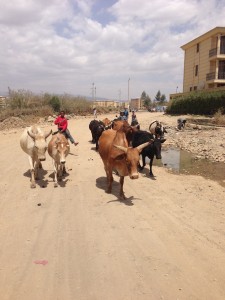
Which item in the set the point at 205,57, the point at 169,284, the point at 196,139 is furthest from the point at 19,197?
the point at 205,57

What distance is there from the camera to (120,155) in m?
7.21

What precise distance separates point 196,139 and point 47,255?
1510 cm

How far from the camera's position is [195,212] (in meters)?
6.76

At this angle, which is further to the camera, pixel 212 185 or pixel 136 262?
pixel 212 185

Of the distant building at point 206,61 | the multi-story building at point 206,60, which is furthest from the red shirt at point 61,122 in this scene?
the multi-story building at point 206,60

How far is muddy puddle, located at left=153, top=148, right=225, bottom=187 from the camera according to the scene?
1093 centimetres

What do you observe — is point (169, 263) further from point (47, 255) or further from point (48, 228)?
point (48, 228)

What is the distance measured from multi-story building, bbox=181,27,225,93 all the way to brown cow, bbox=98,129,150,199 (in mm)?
34426

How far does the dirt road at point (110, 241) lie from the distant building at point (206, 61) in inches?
1226

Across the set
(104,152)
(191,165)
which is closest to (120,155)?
(104,152)

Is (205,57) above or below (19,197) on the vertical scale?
above

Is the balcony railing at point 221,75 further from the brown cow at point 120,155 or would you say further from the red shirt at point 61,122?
the brown cow at point 120,155

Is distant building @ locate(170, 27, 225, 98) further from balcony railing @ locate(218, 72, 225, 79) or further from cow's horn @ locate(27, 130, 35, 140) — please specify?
cow's horn @ locate(27, 130, 35, 140)

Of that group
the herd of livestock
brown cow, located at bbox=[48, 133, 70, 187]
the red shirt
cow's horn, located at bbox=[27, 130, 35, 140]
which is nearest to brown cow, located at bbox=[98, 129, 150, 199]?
the herd of livestock
